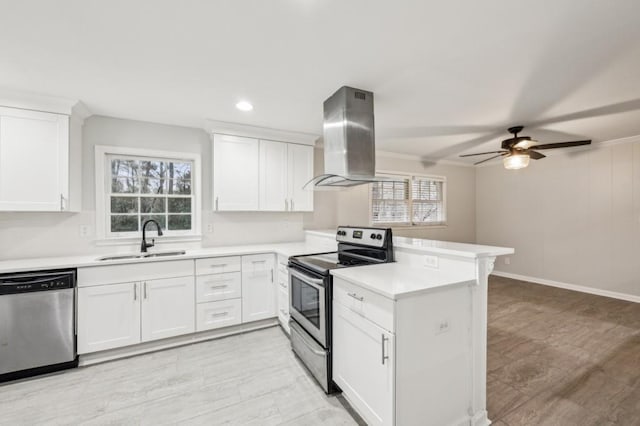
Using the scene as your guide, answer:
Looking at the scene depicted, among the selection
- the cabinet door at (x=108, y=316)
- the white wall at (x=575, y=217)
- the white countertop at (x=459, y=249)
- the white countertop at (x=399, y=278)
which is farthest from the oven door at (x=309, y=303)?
the white wall at (x=575, y=217)

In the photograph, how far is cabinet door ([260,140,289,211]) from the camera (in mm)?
3551

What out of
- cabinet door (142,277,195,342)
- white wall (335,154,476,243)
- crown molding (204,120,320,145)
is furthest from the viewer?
white wall (335,154,476,243)

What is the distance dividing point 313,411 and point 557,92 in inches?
135

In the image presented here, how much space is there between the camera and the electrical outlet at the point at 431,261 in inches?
75.1

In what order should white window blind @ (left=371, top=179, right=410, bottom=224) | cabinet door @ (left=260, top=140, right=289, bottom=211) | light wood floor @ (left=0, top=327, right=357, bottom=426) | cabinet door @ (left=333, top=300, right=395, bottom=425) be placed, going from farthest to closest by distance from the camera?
white window blind @ (left=371, top=179, right=410, bottom=224), cabinet door @ (left=260, top=140, right=289, bottom=211), light wood floor @ (left=0, top=327, right=357, bottom=426), cabinet door @ (left=333, top=300, right=395, bottom=425)

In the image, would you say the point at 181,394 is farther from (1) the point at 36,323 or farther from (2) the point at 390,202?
(2) the point at 390,202

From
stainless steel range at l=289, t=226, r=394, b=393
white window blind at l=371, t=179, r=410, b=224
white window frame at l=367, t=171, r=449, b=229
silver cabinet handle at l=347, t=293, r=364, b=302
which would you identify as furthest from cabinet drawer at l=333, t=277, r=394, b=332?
white window blind at l=371, t=179, r=410, b=224

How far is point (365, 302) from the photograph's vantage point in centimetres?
167

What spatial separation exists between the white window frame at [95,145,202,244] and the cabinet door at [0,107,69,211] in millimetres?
390

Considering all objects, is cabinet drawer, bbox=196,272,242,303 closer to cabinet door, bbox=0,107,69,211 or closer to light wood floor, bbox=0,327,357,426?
light wood floor, bbox=0,327,357,426

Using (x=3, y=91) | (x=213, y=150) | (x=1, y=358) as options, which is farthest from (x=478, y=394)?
(x=3, y=91)

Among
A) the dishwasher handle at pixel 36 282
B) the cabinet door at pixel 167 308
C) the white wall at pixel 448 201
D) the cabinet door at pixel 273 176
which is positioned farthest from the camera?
the white wall at pixel 448 201

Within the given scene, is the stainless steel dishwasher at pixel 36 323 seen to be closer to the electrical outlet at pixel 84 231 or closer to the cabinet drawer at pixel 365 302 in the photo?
the electrical outlet at pixel 84 231

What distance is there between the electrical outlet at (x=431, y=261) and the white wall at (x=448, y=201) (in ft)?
8.31
